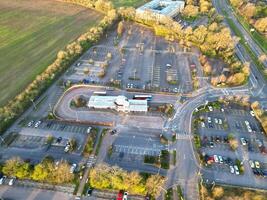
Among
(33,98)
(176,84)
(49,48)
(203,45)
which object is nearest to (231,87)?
(176,84)

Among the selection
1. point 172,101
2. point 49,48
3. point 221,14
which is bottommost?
point 172,101

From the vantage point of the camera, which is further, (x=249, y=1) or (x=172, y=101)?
(x=249, y=1)

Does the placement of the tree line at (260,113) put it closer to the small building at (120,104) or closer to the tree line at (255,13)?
the small building at (120,104)

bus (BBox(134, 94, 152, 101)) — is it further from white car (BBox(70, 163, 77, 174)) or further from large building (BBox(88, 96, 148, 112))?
white car (BBox(70, 163, 77, 174))

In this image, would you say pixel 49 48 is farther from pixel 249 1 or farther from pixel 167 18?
pixel 249 1

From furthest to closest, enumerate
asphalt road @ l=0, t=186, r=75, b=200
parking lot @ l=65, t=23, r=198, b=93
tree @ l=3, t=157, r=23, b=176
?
parking lot @ l=65, t=23, r=198, b=93, tree @ l=3, t=157, r=23, b=176, asphalt road @ l=0, t=186, r=75, b=200

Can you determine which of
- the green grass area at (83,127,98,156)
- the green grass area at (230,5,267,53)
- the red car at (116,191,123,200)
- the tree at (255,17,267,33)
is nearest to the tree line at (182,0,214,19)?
the green grass area at (230,5,267,53)
